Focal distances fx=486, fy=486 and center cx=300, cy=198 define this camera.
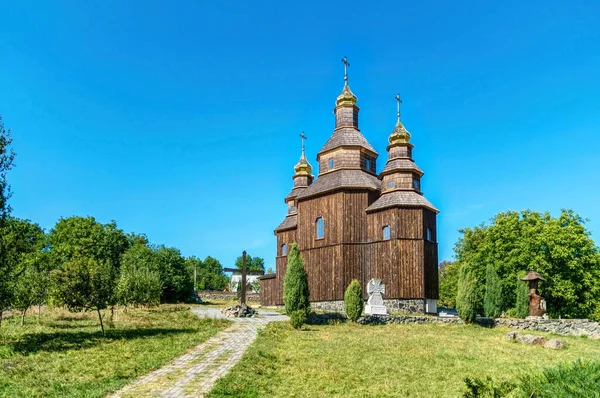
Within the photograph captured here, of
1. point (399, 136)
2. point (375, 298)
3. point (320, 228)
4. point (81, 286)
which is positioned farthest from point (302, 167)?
point (81, 286)

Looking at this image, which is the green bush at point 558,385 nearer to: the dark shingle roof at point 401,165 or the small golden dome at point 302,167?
the dark shingle roof at point 401,165

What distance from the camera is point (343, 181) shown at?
30578 millimetres

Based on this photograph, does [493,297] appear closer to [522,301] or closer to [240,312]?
[522,301]

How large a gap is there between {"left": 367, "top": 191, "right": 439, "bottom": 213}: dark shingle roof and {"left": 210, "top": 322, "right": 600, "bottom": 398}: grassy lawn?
10753mm

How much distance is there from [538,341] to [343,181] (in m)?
16.2

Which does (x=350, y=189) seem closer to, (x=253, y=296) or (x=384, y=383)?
(x=384, y=383)

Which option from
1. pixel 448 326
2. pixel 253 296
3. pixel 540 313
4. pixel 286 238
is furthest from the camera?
pixel 253 296

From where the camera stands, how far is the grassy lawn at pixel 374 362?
9367mm

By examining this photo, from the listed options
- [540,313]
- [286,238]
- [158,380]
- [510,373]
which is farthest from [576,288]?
[158,380]

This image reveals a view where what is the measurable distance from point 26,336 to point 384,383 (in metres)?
12.1

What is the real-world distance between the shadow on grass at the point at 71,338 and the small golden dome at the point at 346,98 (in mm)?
20864

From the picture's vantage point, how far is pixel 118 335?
52.6ft

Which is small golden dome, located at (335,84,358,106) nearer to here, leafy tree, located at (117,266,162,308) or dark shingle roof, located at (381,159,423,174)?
dark shingle roof, located at (381,159,423,174)

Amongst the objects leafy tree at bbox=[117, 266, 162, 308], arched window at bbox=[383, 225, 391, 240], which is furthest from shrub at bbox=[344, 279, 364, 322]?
leafy tree at bbox=[117, 266, 162, 308]
